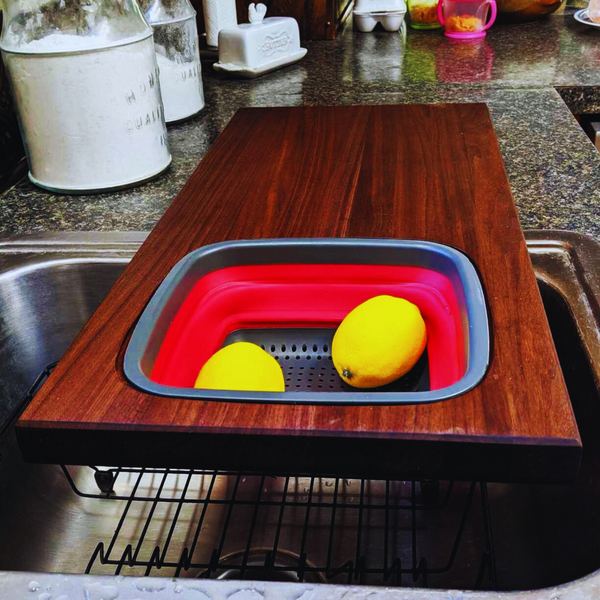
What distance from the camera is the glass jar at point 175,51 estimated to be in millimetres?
1095

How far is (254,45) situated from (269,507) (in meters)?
1.08

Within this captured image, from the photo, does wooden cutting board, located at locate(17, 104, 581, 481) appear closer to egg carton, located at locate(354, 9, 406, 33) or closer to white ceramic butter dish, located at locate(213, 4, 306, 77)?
white ceramic butter dish, located at locate(213, 4, 306, 77)

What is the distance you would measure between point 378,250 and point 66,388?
294 millimetres

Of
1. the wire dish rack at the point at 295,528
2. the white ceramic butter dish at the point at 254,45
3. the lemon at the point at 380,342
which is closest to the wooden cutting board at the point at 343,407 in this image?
the lemon at the point at 380,342

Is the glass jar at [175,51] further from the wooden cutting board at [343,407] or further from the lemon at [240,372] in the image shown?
the lemon at [240,372]

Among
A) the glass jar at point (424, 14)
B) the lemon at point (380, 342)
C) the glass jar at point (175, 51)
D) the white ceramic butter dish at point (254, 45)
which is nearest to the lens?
the lemon at point (380, 342)

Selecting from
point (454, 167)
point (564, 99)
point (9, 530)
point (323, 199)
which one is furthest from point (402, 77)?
point (9, 530)

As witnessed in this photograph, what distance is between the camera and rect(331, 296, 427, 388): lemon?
20.8 inches

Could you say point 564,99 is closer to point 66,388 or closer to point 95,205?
point 95,205

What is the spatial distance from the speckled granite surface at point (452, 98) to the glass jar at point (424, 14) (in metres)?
0.03

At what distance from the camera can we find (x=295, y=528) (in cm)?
74

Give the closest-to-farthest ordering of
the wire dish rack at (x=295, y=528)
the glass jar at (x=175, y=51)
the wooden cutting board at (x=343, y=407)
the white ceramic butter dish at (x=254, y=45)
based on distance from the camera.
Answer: the wooden cutting board at (x=343, y=407) < the wire dish rack at (x=295, y=528) < the glass jar at (x=175, y=51) < the white ceramic butter dish at (x=254, y=45)

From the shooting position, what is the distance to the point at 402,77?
1.44 meters

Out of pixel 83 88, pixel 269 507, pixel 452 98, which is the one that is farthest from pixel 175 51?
pixel 269 507
